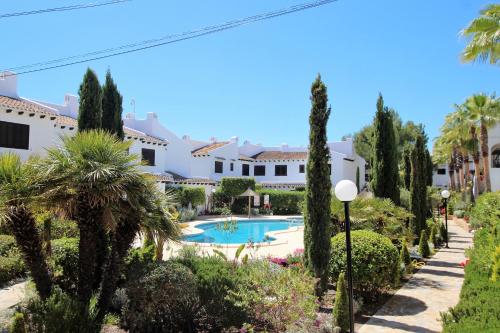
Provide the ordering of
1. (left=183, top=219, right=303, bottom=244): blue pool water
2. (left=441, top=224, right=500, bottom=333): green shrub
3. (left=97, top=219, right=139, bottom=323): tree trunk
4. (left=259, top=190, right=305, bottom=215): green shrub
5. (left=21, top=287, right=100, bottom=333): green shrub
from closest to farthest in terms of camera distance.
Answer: (left=441, top=224, right=500, bottom=333): green shrub, (left=21, top=287, right=100, bottom=333): green shrub, (left=97, top=219, right=139, bottom=323): tree trunk, (left=183, top=219, right=303, bottom=244): blue pool water, (left=259, top=190, right=305, bottom=215): green shrub

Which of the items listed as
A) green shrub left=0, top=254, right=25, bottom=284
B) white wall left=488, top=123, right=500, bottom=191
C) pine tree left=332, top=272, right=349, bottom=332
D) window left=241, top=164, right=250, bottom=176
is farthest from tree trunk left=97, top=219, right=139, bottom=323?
window left=241, top=164, right=250, bottom=176

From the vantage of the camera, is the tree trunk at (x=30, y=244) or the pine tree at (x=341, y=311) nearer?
the tree trunk at (x=30, y=244)

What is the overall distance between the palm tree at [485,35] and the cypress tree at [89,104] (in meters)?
16.5

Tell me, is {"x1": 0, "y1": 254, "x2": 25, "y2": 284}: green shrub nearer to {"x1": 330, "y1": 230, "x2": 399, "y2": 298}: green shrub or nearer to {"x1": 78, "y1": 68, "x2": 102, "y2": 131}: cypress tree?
{"x1": 330, "y1": 230, "x2": 399, "y2": 298}: green shrub

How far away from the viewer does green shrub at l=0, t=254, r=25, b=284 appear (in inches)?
393

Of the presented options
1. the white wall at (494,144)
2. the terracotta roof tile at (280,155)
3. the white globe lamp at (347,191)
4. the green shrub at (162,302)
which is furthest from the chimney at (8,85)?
the white wall at (494,144)

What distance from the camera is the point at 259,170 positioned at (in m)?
48.1

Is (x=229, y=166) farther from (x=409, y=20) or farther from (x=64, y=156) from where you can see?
(x=64, y=156)

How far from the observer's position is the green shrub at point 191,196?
3194 centimetres

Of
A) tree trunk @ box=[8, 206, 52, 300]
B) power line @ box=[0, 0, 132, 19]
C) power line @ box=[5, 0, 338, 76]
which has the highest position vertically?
power line @ box=[0, 0, 132, 19]

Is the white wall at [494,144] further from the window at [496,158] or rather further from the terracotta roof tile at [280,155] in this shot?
the terracotta roof tile at [280,155]

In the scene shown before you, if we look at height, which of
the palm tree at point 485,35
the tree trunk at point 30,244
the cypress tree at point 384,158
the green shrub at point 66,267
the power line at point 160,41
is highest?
the palm tree at point 485,35

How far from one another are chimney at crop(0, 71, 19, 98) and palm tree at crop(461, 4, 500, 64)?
24.8 metres

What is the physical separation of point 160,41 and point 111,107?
8.86 meters
